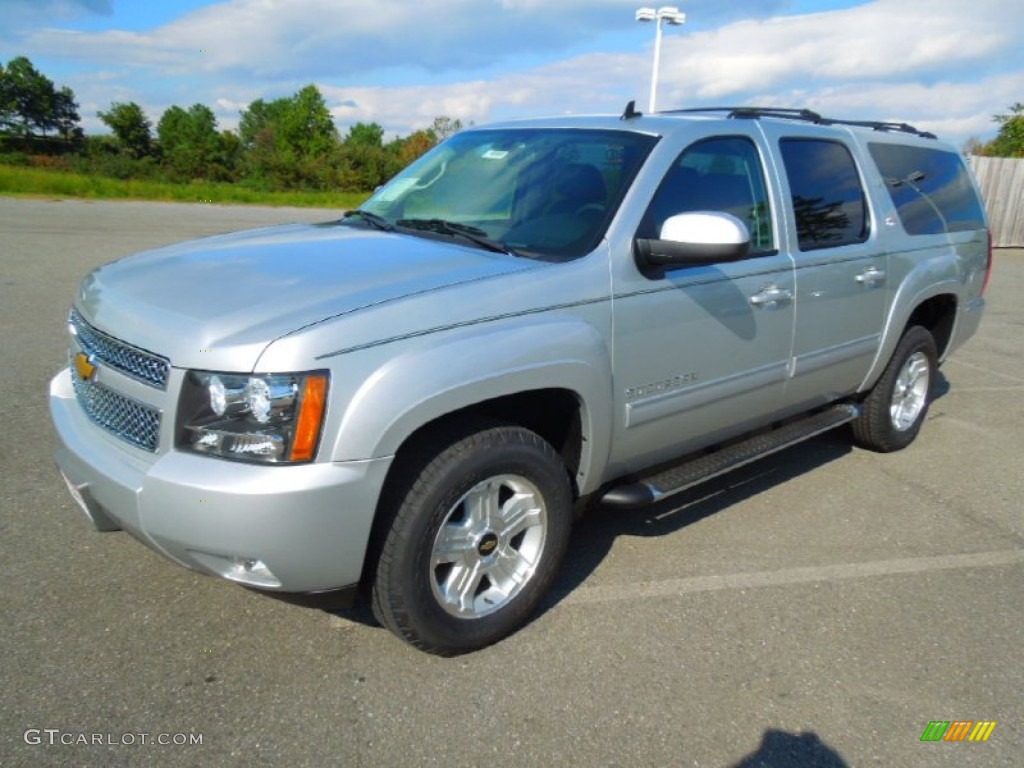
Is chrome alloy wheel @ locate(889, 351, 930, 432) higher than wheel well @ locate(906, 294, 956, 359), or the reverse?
wheel well @ locate(906, 294, 956, 359)

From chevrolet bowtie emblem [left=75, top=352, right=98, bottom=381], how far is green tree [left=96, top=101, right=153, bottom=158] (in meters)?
78.6

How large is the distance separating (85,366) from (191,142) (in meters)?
77.7

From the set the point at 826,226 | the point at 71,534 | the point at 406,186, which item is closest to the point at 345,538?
the point at 71,534

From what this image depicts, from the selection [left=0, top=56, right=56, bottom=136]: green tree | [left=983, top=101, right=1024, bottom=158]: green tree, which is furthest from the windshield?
Answer: [left=0, top=56, right=56, bottom=136]: green tree

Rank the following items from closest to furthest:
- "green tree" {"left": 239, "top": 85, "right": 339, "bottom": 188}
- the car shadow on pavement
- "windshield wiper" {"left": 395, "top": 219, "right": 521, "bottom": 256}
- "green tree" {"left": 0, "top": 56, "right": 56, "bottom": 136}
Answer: the car shadow on pavement, "windshield wiper" {"left": 395, "top": 219, "right": 521, "bottom": 256}, "green tree" {"left": 239, "top": 85, "right": 339, "bottom": 188}, "green tree" {"left": 0, "top": 56, "right": 56, "bottom": 136}

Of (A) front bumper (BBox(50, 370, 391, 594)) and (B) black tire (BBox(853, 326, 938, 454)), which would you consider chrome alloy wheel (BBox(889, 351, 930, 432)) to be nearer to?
(B) black tire (BBox(853, 326, 938, 454))

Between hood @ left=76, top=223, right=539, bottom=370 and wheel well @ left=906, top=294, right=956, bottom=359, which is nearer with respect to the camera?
hood @ left=76, top=223, right=539, bottom=370

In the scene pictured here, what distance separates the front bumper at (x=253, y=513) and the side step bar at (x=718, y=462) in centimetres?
123

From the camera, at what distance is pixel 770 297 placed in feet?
12.0

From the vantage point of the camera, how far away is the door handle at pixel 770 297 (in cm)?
359

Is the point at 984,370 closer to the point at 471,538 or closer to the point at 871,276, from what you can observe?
the point at 871,276

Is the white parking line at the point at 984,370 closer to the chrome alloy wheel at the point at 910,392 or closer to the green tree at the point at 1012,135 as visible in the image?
the chrome alloy wheel at the point at 910,392

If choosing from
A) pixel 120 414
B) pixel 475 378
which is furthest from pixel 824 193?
pixel 120 414

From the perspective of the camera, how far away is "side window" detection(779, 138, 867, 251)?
3.96 m
